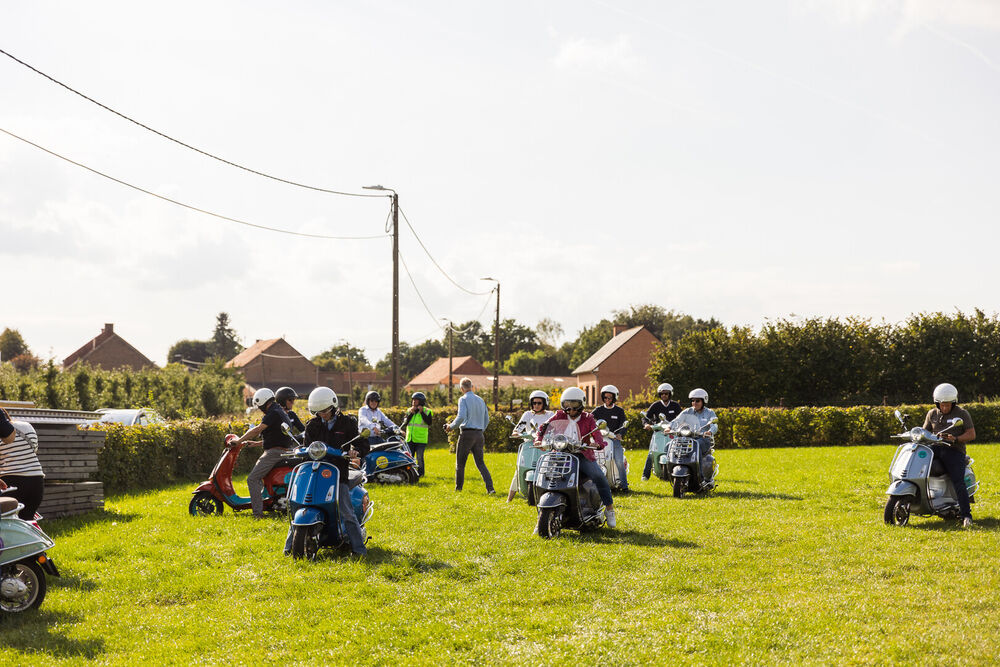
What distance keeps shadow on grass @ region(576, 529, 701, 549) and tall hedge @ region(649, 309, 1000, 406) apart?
95.0 ft

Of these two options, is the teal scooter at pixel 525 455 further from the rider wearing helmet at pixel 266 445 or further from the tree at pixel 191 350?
the tree at pixel 191 350

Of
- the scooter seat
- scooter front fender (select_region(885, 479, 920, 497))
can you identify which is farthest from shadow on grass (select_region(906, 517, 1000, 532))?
the scooter seat

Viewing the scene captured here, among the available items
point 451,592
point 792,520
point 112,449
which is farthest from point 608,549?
point 112,449

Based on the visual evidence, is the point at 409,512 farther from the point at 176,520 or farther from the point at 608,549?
the point at 608,549

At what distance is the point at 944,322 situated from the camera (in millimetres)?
40594

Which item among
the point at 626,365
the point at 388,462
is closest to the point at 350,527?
the point at 388,462

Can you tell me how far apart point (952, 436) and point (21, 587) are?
9.99 m

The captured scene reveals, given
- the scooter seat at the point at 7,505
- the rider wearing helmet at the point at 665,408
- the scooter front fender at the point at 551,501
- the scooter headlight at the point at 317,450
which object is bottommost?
→ the scooter front fender at the point at 551,501

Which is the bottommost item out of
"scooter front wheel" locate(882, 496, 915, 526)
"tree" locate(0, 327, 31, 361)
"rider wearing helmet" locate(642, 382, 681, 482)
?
"scooter front wheel" locate(882, 496, 915, 526)

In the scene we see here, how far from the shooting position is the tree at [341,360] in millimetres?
114750

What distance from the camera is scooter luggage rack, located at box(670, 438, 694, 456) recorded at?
14.2m

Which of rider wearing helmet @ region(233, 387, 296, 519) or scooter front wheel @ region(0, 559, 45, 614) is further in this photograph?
rider wearing helmet @ region(233, 387, 296, 519)

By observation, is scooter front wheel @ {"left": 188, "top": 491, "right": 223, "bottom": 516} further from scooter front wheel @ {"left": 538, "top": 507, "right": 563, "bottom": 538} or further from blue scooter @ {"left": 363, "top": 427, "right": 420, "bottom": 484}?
scooter front wheel @ {"left": 538, "top": 507, "right": 563, "bottom": 538}

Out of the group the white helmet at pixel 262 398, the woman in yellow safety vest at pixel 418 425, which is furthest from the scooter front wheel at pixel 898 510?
the woman in yellow safety vest at pixel 418 425
